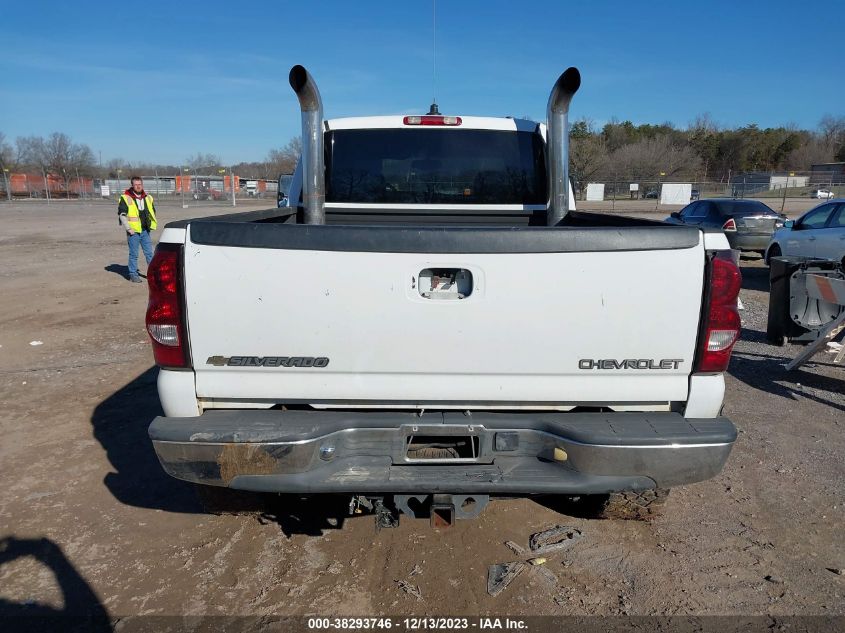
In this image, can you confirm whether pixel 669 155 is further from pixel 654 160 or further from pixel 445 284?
pixel 445 284

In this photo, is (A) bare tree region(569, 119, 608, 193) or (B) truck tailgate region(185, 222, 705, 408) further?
(A) bare tree region(569, 119, 608, 193)

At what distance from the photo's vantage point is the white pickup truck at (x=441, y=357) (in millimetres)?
2551

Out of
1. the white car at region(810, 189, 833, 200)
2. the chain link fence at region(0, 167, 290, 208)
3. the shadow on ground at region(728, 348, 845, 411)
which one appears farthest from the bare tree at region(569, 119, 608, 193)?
the shadow on ground at region(728, 348, 845, 411)

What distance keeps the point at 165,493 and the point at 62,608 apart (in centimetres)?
107

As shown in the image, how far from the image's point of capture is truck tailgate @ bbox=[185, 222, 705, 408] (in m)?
2.55

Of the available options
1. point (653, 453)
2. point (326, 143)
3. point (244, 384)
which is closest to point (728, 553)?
point (653, 453)

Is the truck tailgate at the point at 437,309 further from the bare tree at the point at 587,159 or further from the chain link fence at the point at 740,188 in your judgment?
the bare tree at the point at 587,159

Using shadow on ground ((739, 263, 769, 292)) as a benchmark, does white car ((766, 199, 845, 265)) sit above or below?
above

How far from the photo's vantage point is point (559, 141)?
441cm

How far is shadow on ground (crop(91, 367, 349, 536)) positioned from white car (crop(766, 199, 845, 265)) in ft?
33.7

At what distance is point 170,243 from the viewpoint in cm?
256

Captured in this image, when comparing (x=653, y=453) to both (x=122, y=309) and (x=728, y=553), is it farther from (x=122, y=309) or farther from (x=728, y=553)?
(x=122, y=309)

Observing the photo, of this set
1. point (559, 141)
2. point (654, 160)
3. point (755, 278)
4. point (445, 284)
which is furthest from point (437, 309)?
point (654, 160)

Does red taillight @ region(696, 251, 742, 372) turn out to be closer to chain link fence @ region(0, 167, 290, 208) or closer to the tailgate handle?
the tailgate handle
